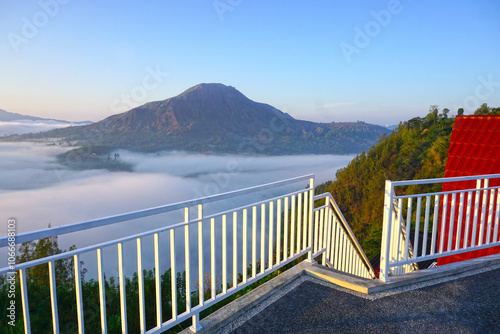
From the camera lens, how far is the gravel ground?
211cm

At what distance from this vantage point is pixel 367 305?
7.99ft

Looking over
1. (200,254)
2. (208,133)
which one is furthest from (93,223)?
(208,133)

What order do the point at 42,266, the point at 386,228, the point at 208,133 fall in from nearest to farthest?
the point at 386,228
the point at 42,266
the point at 208,133

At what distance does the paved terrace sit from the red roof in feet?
9.71

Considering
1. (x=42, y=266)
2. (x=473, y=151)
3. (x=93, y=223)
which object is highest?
(x=473, y=151)

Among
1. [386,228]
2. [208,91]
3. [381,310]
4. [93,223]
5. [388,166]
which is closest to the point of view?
[93,223]

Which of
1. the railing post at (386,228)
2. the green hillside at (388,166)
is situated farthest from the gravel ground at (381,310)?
the green hillside at (388,166)

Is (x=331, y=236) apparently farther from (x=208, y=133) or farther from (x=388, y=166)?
(x=208, y=133)

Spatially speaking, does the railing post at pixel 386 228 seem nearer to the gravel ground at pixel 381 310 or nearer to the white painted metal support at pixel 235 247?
the gravel ground at pixel 381 310

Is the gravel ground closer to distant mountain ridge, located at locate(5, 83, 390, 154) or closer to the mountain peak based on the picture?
distant mountain ridge, located at locate(5, 83, 390, 154)

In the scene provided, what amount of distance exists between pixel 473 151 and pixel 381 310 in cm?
521

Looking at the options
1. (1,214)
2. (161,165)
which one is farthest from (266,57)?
(1,214)

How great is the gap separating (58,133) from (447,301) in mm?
79067

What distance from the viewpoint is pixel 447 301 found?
8.14 feet
